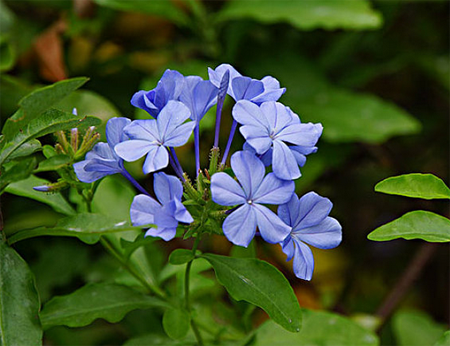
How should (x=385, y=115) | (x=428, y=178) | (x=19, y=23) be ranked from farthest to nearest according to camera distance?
1. (x=19, y=23)
2. (x=385, y=115)
3. (x=428, y=178)

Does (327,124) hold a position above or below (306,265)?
below

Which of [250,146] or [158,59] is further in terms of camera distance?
[158,59]

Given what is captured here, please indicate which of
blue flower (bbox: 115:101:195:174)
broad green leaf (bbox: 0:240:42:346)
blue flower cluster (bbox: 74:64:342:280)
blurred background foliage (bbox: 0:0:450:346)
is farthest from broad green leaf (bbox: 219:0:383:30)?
broad green leaf (bbox: 0:240:42:346)

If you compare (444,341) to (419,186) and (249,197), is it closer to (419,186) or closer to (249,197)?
(419,186)

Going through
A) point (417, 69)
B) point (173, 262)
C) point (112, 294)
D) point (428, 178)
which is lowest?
point (417, 69)

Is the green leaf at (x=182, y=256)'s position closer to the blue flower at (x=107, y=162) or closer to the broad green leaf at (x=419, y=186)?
the blue flower at (x=107, y=162)

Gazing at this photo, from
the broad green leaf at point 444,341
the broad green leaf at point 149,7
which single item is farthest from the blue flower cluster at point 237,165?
the broad green leaf at point 149,7

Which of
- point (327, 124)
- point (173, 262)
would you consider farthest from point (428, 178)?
point (327, 124)

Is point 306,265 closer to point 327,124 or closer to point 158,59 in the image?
point 327,124
